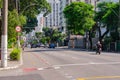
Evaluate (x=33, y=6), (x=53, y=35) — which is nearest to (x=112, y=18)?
(x=33, y=6)

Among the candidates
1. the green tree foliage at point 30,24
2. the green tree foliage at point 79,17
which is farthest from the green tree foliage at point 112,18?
the green tree foliage at point 30,24

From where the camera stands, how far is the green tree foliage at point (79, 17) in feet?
269

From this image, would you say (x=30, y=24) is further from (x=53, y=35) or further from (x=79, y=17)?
(x=53, y=35)

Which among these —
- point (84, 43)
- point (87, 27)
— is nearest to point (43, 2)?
point (87, 27)

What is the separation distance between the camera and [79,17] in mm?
83938

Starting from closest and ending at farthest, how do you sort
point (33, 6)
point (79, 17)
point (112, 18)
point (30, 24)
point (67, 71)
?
point (67, 71) → point (33, 6) → point (112, 18) → point (79, 17) → point (30, 24)

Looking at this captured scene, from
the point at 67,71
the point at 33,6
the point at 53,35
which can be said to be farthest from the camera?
the point at 53,35

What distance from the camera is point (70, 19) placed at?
280 ft

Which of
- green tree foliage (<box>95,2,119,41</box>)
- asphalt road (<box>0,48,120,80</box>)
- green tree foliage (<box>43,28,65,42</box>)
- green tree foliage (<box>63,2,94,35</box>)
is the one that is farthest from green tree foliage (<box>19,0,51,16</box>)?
green tree foliage (<box>43,28,65,42</box>)

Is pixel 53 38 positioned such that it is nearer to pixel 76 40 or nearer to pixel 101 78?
pixel 76 40

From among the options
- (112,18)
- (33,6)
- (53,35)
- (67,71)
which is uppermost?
(33,6)

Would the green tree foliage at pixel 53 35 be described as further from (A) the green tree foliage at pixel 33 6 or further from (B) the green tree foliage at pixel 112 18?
(A) the green tree foliage at pixel 33 6

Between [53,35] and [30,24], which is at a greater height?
[30,24]

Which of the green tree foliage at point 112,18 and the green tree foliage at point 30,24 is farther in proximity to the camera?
the green tree foliage at point 30,24
